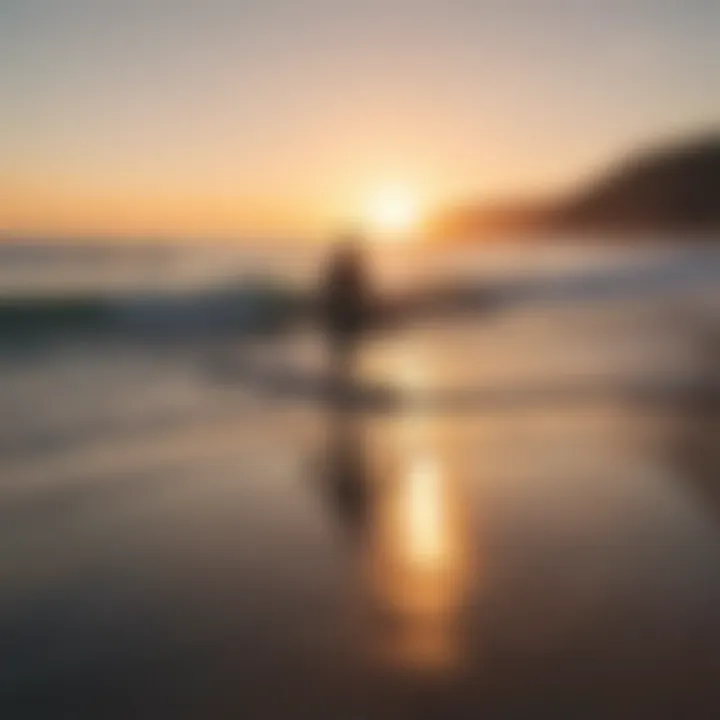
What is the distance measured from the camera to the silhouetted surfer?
4949mm

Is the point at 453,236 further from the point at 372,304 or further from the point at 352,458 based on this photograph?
the point at 352,458

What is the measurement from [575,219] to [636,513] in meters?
4.10

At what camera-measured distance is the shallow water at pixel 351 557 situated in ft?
4.58

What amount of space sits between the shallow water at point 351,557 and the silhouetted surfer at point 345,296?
1.55m

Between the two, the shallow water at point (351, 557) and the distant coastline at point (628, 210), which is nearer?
the shallow water at point (351, 557)

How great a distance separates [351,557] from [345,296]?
4.11 m

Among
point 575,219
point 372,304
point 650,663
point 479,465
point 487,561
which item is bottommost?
point 650,663

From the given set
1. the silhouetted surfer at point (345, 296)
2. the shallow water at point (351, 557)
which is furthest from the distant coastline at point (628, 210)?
the shallow water at point (351, 557)

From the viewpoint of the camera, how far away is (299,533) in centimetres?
206

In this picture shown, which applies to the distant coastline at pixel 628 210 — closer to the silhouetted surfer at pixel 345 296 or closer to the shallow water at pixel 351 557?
the silhouetted surfer at pixel 345 296

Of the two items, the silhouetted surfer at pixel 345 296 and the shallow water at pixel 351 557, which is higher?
the silhouetted surfer at pixel 345 296

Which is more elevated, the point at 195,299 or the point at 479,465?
the point at 195,299

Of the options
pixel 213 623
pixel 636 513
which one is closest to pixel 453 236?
pixel 636 513

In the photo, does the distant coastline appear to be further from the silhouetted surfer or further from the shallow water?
the shallow water
